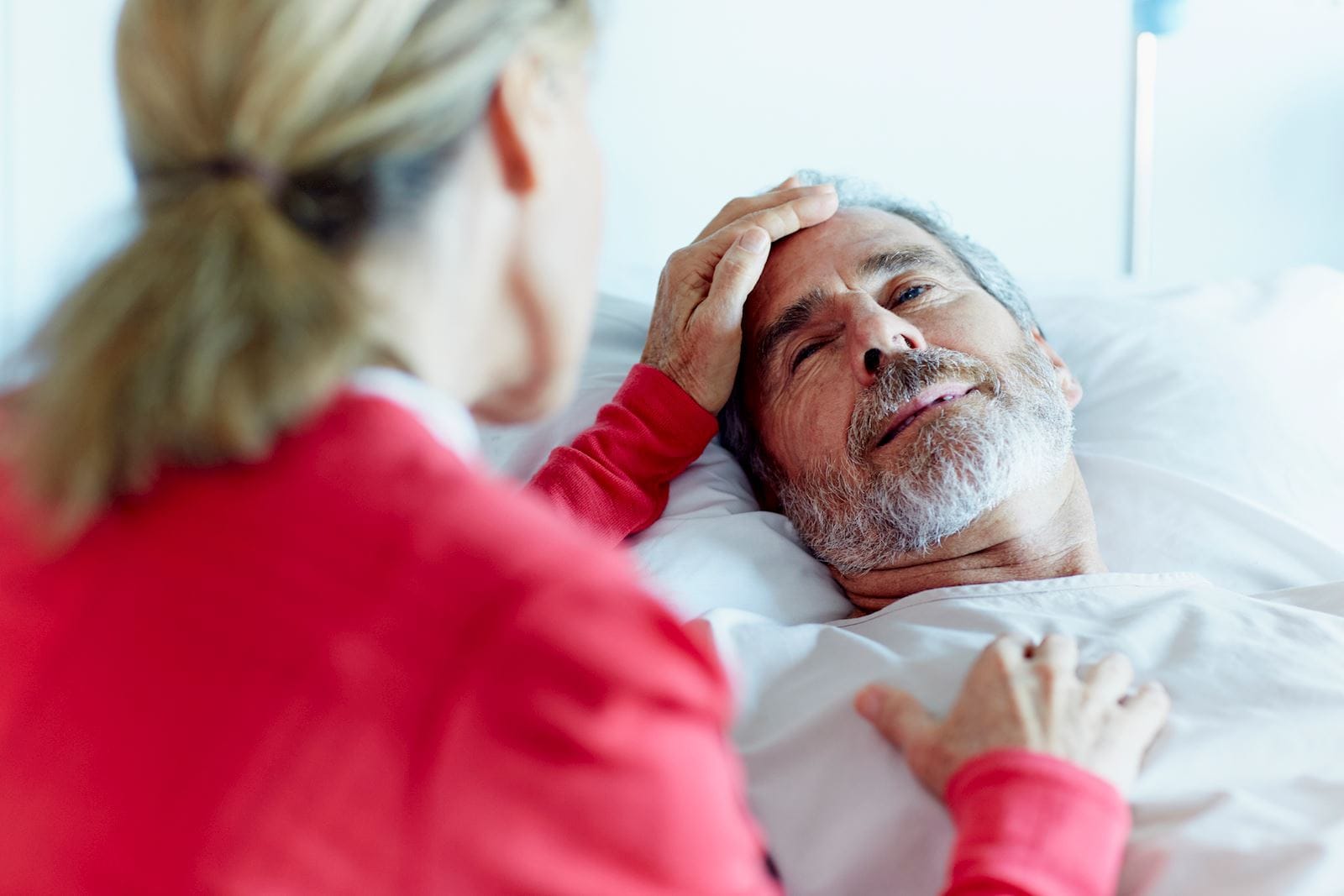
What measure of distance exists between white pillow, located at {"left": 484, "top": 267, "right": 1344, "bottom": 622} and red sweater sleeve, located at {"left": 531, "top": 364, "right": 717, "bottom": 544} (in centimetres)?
4

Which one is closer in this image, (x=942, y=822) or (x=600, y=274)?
(x=942, y=822)

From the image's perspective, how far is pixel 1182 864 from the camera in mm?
878

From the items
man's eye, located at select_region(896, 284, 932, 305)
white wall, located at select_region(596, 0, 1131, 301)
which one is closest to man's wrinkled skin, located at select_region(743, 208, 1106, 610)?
man's eye, located at select_region(896, 284, 932, 305)

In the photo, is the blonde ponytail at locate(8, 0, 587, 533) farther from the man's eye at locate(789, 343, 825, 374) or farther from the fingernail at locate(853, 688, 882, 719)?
the man's eye at locate(789, 343, 825, 374)

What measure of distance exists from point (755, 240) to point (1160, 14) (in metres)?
1.28

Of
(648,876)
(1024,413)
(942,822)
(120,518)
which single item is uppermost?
(120,518)

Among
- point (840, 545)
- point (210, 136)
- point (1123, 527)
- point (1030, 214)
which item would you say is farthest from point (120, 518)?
point (1030, 214)

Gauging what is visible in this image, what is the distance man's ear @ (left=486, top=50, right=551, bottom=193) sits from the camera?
633mm

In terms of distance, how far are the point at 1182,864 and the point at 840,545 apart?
0.55m

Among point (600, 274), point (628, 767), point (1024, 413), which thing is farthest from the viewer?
point (600, 274)

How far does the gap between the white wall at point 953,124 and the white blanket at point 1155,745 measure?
0.86 meters

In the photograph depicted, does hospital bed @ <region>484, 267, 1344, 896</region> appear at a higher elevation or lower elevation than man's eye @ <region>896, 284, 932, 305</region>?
lower

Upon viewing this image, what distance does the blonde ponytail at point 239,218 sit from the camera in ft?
1.77

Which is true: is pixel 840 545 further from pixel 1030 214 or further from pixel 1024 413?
pixel 1030 214
